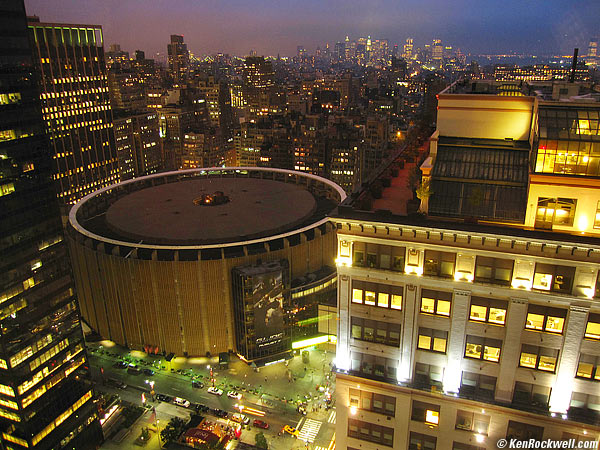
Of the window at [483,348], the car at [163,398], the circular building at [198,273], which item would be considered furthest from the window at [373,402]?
the car at [163,398]

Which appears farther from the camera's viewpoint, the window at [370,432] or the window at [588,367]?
the window at [370,432]

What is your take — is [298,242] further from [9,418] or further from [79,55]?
[79,55]

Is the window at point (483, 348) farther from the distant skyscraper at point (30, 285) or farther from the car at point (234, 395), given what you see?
the distant skyscraper at point (30, 285)

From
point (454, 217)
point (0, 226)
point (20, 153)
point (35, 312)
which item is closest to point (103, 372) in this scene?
point (35, 312)

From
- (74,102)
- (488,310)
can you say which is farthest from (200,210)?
(74,102)

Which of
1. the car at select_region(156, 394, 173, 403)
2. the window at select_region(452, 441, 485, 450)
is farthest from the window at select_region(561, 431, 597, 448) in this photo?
the car at select_region(156, 394, 173, 403)
